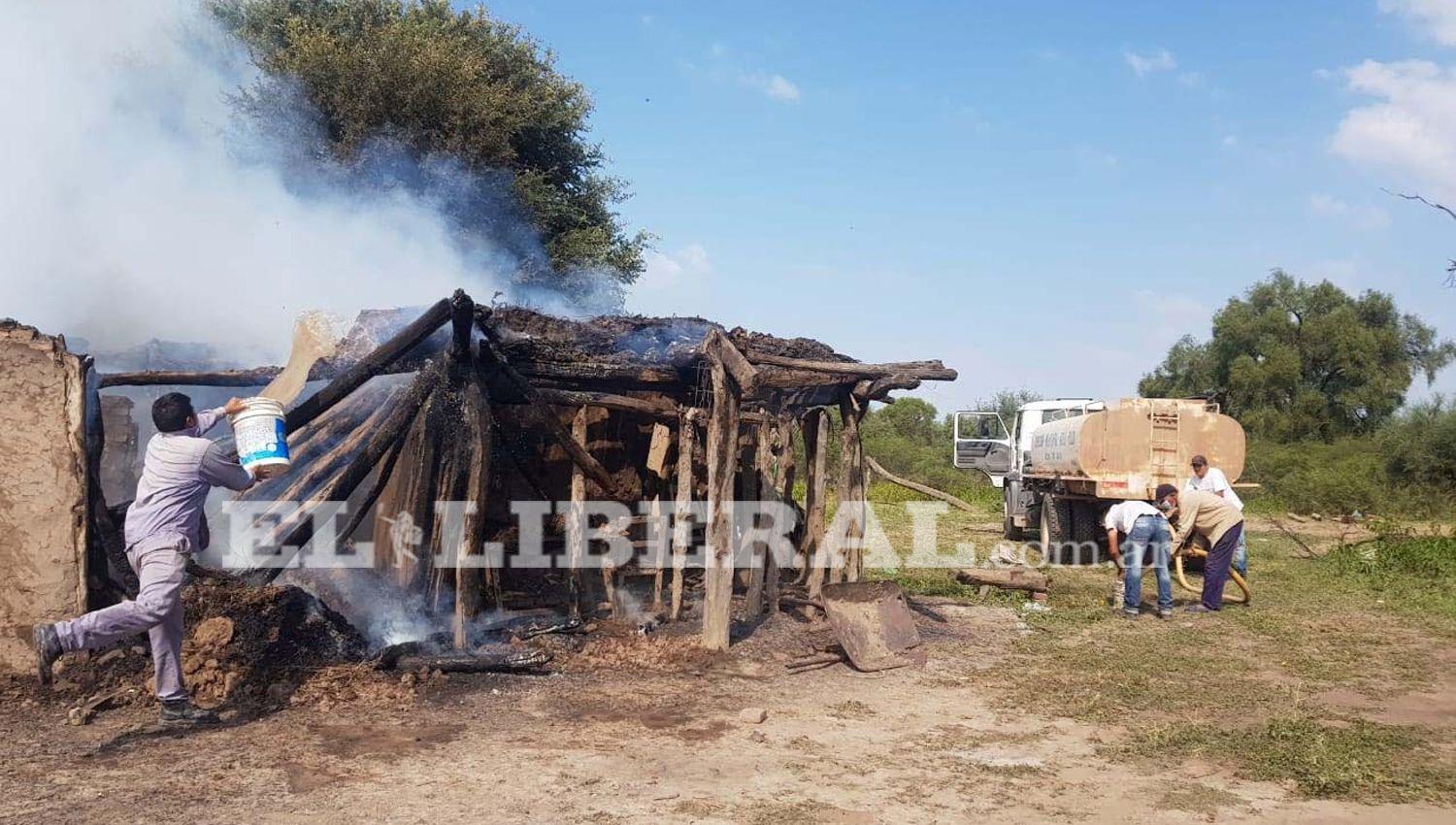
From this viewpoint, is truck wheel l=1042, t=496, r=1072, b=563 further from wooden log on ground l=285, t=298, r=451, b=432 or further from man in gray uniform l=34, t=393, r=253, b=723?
man in gray uniform l=34, t=393, r=253, b=723

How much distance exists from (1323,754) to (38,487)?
25.7ft

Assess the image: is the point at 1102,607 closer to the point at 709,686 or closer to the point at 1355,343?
the point at 709,686

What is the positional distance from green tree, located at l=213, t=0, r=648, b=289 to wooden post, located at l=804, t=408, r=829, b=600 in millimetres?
9076

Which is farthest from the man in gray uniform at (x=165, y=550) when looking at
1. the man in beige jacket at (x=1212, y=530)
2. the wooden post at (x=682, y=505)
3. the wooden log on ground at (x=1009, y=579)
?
the man in beige jacket at (x=1212, y=530)

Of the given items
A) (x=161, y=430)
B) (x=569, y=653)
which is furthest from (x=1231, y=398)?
(x=161, y=430)

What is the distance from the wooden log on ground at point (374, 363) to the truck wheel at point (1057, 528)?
422 inches

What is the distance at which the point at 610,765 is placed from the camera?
19.4 ft

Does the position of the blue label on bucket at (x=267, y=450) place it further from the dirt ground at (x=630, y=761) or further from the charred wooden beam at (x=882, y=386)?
the charred wooden beam at (x=882, y=386)

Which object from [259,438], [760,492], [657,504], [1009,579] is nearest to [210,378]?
[259,438]

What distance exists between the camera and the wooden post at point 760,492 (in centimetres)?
1008

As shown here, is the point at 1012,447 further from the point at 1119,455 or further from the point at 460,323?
the point at 460,323

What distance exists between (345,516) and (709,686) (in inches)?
142

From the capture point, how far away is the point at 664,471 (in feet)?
35.2

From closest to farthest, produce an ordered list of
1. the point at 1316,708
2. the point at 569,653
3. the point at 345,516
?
1. the point at 1316,708
2. the point at 569,653
3. the point at 345,516
